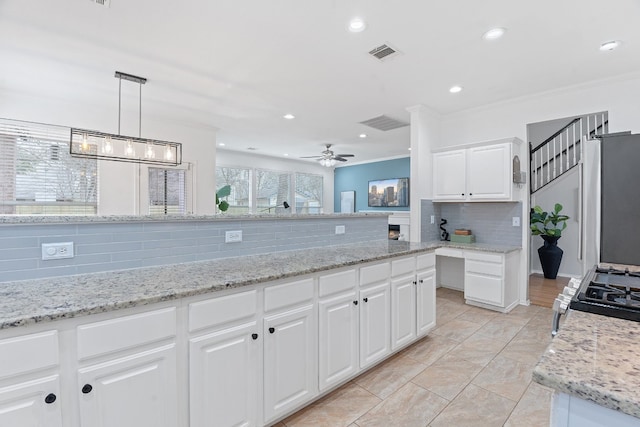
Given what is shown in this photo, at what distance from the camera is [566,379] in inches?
26.4

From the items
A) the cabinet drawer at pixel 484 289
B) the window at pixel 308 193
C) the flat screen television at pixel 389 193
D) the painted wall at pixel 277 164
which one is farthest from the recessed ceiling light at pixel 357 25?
the window at pixel 308 193

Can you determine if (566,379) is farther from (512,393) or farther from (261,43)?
(261,43)

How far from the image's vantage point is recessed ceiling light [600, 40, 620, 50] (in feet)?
8.74

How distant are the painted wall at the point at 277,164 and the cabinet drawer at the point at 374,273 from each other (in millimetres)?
6090

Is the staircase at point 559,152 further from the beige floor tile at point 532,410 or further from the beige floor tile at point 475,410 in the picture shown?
the beige floor tile at point 475,410

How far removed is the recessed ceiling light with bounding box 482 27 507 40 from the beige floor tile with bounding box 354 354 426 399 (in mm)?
2776

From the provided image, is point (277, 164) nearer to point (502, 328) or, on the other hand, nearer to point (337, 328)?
point (502, 328)

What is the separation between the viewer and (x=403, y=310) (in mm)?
2607

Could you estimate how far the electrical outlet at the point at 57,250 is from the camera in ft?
5.04

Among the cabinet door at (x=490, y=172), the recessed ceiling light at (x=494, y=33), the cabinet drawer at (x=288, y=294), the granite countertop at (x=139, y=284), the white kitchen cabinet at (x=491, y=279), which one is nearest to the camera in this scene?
the granite countertop at (x=139, y=284)

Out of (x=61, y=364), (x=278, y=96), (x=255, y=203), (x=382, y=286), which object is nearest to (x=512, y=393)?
(x=382, y=286)

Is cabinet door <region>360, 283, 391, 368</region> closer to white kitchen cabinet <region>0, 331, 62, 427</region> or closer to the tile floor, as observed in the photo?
the tile floor

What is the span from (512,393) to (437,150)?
314 cm

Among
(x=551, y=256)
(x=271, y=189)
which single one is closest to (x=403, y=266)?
(x=551, y=256)
